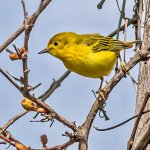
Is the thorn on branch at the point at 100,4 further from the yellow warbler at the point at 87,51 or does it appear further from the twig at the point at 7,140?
the twig at the point at 7,140

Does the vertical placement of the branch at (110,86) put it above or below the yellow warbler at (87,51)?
above

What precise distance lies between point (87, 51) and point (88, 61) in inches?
9.9

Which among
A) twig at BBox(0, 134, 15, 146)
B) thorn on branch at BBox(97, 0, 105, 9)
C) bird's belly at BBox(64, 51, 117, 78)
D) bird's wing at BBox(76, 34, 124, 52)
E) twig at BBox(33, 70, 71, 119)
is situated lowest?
twig at BBox(33, 70, 71, 119)

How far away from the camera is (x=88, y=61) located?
18.8ft

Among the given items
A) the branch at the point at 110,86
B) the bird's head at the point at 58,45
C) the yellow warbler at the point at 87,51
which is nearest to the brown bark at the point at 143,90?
the branch at the point at 110,86

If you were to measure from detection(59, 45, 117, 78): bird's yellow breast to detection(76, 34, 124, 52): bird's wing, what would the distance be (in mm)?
82

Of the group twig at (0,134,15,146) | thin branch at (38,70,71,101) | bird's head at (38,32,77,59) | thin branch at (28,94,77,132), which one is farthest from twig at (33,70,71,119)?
twig at (0,134,15,146)

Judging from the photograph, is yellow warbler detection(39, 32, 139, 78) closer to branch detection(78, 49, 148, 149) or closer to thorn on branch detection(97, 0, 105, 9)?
thorn on branch detection(97, 0, 105, 9)

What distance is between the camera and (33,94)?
8.55 ft

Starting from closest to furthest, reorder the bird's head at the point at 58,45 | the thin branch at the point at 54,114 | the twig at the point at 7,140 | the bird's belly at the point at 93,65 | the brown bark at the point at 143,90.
Result: 1. the thin branch at the point at 54,114
2. the twig at the point at 7,140
3. the brown bark at the point at 143,90
4. the bird's belly at the point at 93,65
5. the bird's head at the point at 58,45

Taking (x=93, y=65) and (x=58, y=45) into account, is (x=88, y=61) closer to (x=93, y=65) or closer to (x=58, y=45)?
(x=93, y=65)

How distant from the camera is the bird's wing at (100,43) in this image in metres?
5.91

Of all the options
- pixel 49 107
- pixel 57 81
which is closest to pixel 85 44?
pixel 57 81

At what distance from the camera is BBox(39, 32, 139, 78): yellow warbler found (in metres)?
5.69
